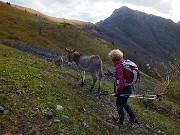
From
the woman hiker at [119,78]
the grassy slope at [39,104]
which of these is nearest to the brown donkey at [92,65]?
the grassy slope at [39,104]

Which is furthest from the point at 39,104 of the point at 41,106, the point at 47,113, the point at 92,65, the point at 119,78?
the point at 92,65

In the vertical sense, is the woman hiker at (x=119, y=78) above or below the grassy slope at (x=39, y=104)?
above

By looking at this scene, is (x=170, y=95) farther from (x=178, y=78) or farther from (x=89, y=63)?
(x=89, y=63)

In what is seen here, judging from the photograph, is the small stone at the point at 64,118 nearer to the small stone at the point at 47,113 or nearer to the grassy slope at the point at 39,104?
the grassy slope at the point at 39,104

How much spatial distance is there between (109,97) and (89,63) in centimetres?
288

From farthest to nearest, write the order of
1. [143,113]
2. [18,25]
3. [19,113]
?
[18,25]
[143,113]
[19,113]

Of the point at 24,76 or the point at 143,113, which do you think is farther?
the point at 143,113

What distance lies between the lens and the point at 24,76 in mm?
16344

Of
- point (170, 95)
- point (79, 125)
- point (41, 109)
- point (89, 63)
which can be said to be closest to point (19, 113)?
point (41, 109)

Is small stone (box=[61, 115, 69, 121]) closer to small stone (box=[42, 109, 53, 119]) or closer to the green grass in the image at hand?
the green grass

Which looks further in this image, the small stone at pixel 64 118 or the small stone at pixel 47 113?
the small stone at pixel 64 118

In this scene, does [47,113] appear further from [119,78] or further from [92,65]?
[92,65]

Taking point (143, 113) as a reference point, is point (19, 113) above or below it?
above

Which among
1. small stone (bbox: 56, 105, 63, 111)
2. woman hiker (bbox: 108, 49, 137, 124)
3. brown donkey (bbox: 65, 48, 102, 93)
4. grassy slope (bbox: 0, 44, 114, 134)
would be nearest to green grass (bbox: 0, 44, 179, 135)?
grassy slope (bbox: 0, 44, 114, 134)
